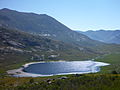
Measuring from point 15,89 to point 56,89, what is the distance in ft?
80.8

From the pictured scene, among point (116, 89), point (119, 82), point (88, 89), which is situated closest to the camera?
point (116, 89)

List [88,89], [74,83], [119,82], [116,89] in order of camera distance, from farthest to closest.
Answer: [74,83]
[119,82]
[88,89]
[116,89]

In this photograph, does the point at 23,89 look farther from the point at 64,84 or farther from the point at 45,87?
the point at 64,84

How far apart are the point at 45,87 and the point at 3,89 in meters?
27.2

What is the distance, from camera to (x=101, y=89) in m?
85.2

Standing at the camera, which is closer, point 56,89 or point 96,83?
point 56,89

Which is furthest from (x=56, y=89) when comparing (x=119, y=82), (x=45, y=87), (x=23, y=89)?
(x=119, y=82)

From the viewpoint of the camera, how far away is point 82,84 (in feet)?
322

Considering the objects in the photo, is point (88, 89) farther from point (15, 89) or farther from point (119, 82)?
point (15, 89)

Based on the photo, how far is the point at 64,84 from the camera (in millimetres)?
97750

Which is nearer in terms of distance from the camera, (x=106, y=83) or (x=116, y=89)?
(x=116, y=89)

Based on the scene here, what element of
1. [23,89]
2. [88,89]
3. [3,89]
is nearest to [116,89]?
[88,89]

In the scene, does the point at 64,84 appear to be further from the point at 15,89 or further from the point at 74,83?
the point at 15,89

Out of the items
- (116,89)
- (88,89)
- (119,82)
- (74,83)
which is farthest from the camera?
(74,83)
